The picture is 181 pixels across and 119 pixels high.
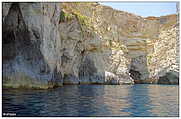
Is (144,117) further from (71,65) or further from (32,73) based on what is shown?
(71,65)

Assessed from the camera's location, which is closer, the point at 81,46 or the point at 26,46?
the point at 26,46

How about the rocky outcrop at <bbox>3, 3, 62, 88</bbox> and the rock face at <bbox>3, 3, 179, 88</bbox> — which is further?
the rock face at <bbox>3, 3, 179, 88</bbox>

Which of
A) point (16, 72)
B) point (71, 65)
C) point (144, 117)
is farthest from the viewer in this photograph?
point (71, 65)

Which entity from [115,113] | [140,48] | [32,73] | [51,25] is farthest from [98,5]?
[115,113]

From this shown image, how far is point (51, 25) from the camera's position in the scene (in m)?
26.0

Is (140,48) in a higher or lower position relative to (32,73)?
higher

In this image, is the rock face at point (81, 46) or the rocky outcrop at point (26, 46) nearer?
the rocky outcrop at point (26, 46)

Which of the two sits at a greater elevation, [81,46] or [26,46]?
[81,46]

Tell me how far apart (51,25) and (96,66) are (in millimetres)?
22768

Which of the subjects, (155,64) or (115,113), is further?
(155,64)

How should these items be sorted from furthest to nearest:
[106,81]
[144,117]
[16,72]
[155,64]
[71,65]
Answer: [155,64], [106,81], [71,65], [16,72], [144,117]

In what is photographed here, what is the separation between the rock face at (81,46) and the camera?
2139cm

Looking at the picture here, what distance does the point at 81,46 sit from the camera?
138 ft

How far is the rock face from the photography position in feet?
70.2
